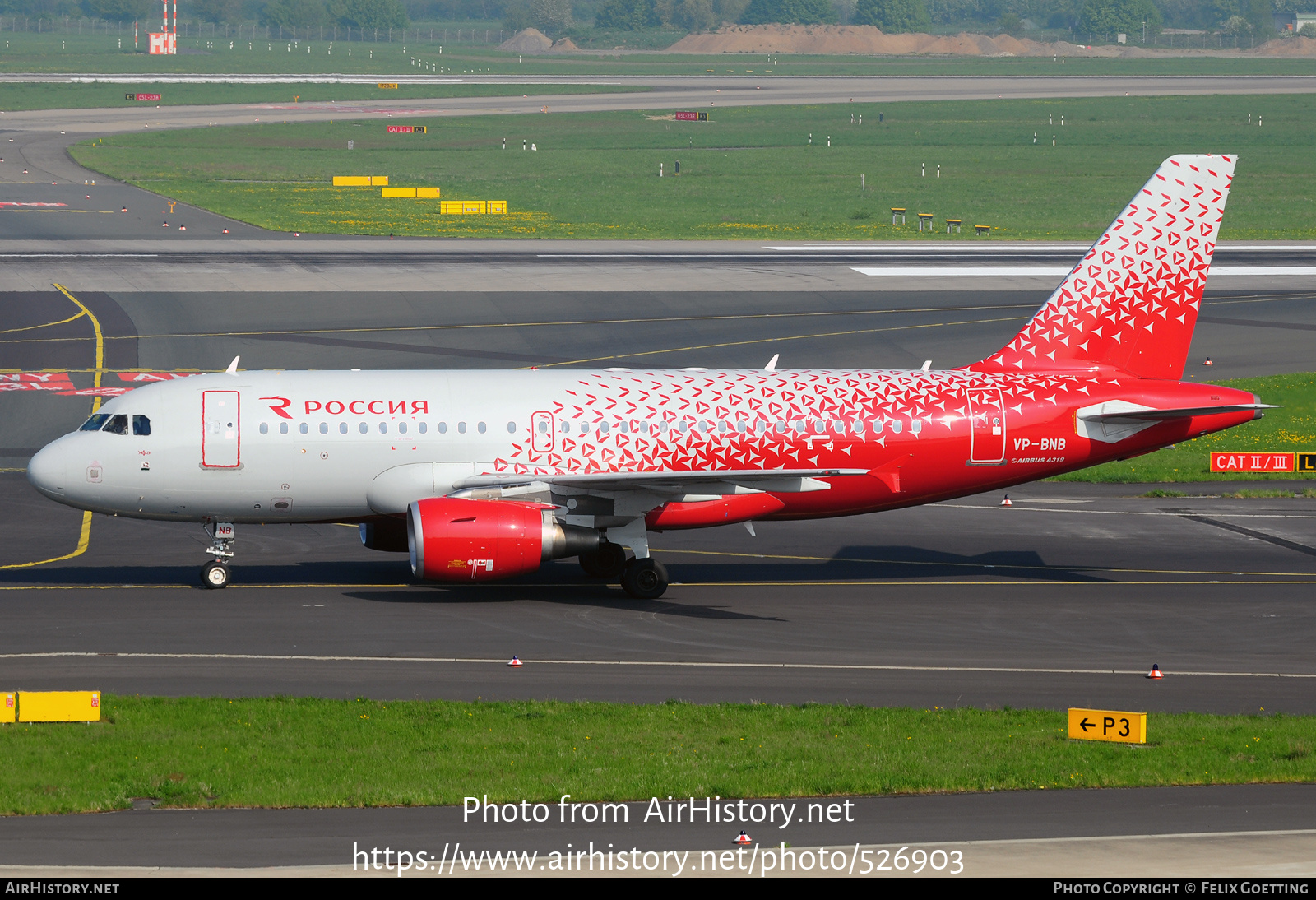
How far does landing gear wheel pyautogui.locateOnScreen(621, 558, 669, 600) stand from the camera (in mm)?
36406

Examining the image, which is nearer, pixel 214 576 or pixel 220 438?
pixel 220 438

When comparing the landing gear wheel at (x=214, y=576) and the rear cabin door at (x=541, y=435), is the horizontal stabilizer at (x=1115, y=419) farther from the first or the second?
the landing gear wheel at (x=214, y=576)

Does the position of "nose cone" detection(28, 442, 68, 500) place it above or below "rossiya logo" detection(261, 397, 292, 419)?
below

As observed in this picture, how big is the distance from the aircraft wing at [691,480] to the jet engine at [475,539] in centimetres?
109

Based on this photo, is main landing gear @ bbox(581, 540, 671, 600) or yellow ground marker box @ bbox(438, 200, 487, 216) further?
yellow ground marker box @ bbox(438, 200, 487, 216)

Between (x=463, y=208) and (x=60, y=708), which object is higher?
(x=463, y=208)

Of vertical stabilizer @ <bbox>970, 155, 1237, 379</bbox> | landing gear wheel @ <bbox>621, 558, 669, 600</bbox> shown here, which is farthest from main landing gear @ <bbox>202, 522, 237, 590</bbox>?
vertical stabilizer @ <bbox>970, 155, 1237, 379</bbox>

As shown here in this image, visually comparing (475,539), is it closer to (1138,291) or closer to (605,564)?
→ (605,564)

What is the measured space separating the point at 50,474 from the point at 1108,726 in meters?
23.7

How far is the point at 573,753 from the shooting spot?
24.4 meters

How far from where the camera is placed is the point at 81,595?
35750 mm

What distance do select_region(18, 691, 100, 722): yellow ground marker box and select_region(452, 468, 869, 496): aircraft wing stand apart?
38.5 feet

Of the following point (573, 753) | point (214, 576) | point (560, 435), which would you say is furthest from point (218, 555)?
point (573, 753)

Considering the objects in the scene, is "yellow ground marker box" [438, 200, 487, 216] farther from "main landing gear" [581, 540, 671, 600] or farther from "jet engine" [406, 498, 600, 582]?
"jet engine" [406, 498, 600, 582]
